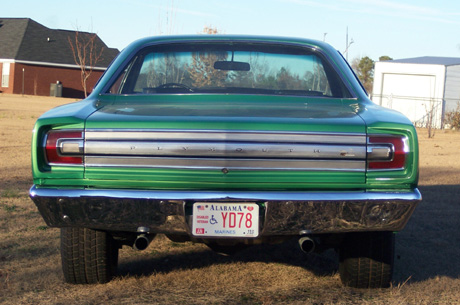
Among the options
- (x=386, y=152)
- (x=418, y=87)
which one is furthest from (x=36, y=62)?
(x=386, y=152)

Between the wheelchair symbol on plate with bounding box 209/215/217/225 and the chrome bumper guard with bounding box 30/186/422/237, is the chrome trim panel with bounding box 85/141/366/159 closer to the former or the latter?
the chrome bumper guard with bounding box 30/186/422/237

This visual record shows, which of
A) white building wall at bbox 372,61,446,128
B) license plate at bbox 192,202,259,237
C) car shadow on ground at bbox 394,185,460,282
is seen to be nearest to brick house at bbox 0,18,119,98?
white building wall at bbox 372,61,446,128

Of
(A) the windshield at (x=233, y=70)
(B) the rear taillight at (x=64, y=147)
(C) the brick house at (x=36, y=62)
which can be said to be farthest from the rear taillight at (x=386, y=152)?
(C) the brick house at (x=36, y=62)

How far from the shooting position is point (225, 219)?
3.13 meters

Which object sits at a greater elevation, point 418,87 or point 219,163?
point 418,87

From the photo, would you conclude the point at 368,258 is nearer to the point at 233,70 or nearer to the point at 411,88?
the point at 233,70

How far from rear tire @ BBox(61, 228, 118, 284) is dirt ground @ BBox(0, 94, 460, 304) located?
72 mm

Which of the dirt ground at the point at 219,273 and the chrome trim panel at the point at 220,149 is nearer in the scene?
the chrome trim panel at the point at 220,149

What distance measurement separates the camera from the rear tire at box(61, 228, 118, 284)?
3641 millimetres

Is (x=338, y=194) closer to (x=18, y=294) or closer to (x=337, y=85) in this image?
(x=337, y=85)

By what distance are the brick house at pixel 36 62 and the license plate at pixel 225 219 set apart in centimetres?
4406

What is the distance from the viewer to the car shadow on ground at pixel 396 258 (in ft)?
14.4

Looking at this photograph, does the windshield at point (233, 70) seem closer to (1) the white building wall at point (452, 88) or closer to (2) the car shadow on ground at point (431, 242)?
(2) the car shadow on ground at point (431, 242)

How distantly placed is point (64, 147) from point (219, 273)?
1.58m
